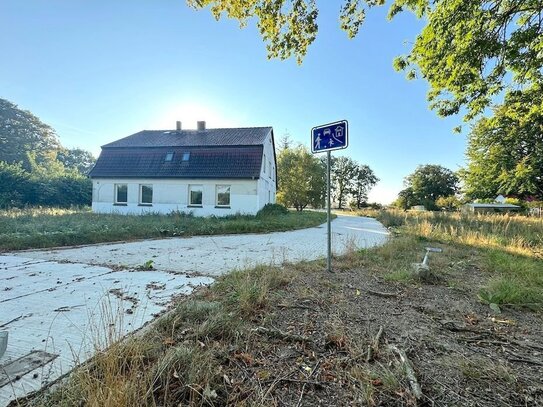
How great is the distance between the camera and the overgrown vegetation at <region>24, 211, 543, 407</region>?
5.90 ft

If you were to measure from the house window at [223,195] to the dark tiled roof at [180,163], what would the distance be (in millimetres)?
975

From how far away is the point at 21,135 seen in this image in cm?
4034

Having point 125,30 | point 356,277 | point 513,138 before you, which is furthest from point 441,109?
point 513,138

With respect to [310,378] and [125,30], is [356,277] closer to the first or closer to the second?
[310,378]

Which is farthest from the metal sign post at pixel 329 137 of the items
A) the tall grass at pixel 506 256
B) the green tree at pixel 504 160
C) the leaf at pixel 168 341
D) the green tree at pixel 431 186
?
the green tree at pixel 431 186

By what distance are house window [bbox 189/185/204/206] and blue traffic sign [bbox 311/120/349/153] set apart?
49.2 feet

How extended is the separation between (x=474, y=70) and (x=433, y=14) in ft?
5.37

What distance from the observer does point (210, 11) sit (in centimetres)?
534

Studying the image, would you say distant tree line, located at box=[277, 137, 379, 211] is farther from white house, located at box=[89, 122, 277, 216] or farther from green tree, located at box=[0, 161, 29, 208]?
green tree, located at box=[0, 161, 29, 208]

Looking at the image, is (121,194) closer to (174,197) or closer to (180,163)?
(174,197)

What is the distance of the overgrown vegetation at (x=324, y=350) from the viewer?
1798 millimetres

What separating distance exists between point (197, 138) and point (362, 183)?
62033mm

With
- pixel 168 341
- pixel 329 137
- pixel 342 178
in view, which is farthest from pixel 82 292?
pixel 342 178

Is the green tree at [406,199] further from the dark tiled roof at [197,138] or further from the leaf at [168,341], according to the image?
the leaf at [168,341]
